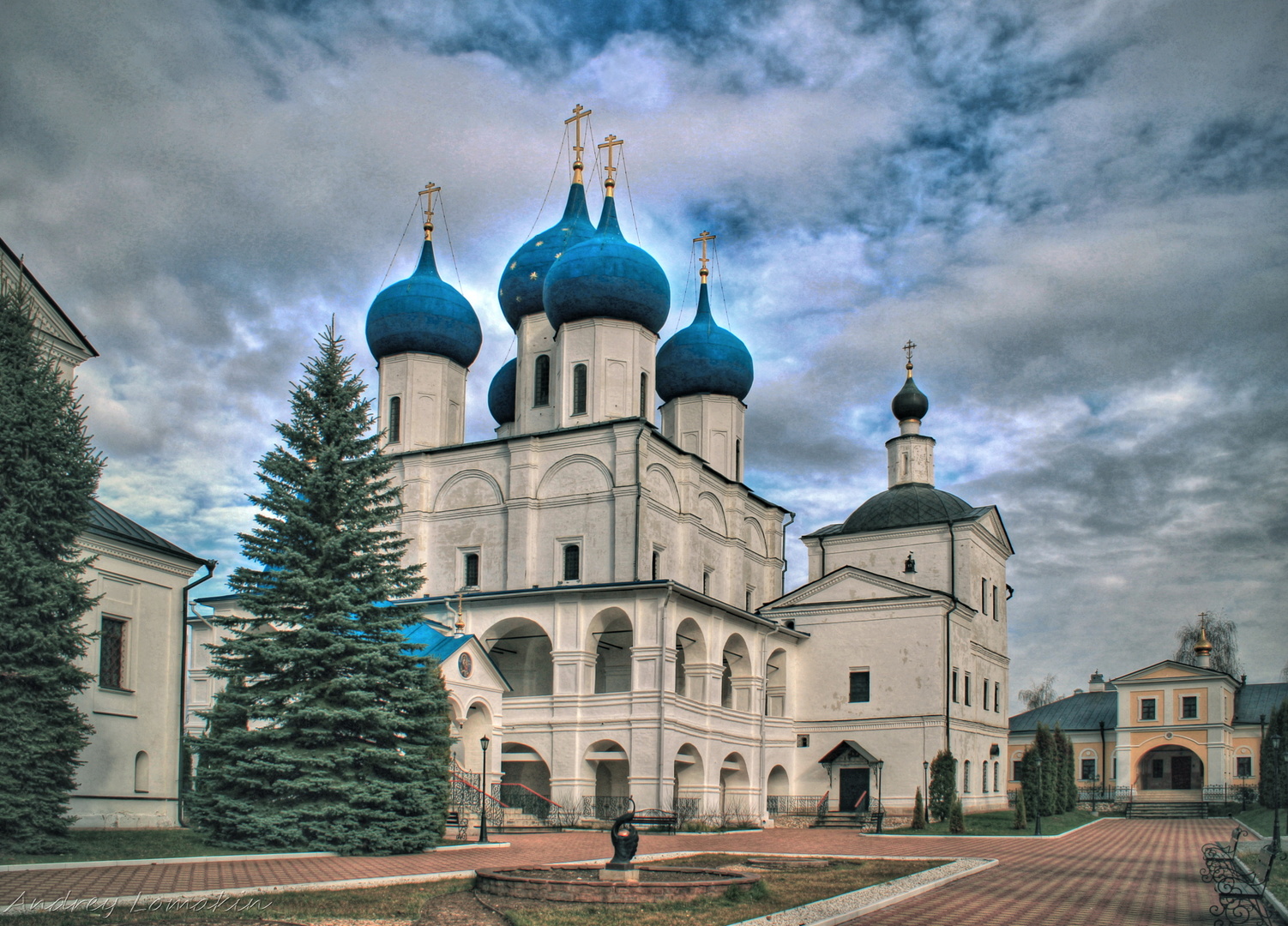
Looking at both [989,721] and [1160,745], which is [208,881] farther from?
[1160,745]

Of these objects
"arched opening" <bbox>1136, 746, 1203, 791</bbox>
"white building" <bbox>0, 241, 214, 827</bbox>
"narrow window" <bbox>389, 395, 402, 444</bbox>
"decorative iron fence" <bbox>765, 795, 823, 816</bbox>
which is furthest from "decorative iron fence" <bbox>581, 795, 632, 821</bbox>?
"arched opening" <bbox>1136, 746, 1203, 791</bbox>

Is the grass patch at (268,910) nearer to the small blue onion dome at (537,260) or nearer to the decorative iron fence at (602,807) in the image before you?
the decorative iron fence at (602,807)

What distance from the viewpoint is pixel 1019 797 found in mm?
26297

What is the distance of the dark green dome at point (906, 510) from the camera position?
3562 centimetres

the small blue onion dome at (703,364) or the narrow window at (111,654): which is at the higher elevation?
the small blue onion dome at (703,364)

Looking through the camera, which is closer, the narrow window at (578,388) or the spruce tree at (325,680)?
the spruce tree at (325,680)

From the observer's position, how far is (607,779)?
29547 millimetres

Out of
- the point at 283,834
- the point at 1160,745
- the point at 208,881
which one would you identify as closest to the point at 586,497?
the point at 283,834

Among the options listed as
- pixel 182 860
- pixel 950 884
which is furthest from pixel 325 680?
pixel 950 884

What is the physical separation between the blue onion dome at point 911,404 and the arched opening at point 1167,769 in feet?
59.9

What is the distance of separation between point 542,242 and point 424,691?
19.3 meters

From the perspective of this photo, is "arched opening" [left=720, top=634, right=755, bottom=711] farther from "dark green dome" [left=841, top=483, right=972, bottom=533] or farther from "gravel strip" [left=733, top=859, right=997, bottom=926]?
"gravel strip" [left=733, top=859, right=997, bottom=926]

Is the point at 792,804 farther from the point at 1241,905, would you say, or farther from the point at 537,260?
the point at 1241,905

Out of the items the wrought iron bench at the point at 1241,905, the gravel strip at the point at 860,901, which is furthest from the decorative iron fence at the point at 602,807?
the wrought iron bench at the point at 1241,905
